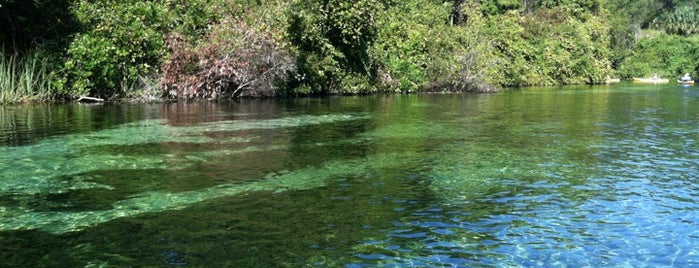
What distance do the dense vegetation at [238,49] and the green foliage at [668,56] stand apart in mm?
48709

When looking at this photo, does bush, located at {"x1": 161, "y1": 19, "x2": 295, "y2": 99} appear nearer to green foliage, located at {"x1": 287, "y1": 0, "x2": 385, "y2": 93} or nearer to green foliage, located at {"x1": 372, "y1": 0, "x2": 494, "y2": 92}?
green foliage, located at {"x1": 287, "y1": 0, "x2": 385, "y2": 93}

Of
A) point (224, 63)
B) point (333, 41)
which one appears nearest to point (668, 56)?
point (333, 41)

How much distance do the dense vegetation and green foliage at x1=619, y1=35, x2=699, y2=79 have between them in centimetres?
4871

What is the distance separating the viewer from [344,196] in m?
9.09

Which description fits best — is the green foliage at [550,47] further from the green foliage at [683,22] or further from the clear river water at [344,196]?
the green foliage at [683,22]

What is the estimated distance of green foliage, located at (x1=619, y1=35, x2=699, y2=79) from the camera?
295ft

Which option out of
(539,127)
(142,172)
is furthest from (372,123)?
(142,172)

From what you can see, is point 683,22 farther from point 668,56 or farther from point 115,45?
point 115,45

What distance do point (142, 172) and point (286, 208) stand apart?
12.1 feet

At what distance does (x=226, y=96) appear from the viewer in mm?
29922

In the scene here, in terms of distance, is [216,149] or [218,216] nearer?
[218,216]

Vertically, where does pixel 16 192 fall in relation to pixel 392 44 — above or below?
below

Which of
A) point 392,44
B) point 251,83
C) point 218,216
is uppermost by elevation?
point 392,44

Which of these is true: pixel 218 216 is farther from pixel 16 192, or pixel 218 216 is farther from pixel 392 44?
pixel 392 44
